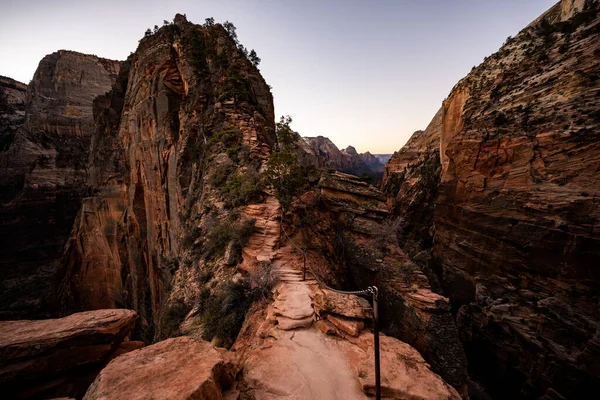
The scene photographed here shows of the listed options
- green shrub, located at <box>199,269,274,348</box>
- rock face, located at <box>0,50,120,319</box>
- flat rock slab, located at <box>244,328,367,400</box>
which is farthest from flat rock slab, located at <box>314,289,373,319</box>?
rock face, located at <box>0,50,120,319</box>

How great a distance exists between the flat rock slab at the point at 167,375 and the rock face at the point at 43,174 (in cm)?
4496

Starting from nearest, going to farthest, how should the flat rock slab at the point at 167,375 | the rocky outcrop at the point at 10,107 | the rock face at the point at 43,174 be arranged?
the flat rock slab at the point at 167,375, the rock face at the point at 43,174, the rocky outcrop at the point at 10,107

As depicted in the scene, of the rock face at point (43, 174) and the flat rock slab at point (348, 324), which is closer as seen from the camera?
the flat rock slab at point (348, 324)

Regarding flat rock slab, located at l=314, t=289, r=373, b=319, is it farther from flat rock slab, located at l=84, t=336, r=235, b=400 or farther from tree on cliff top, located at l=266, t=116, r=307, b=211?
tree on cliff top, located at l=266, t=116, r=307, b=211

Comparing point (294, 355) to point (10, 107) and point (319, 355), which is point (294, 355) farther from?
point (10, 107)

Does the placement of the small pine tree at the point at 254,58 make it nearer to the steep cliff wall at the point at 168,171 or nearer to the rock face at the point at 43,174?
the steep cliff wall at the point at 168,171

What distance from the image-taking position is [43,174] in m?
40.4

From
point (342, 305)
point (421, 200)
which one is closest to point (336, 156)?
point (421, 200)

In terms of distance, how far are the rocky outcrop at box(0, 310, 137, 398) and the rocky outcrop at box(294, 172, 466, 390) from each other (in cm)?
612

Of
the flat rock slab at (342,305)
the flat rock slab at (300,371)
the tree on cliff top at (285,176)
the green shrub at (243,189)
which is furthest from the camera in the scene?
the green shrub at (243,189)

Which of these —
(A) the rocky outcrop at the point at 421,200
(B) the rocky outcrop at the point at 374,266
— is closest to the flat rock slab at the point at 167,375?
(B) the rocky outcrop at the point at 374,266

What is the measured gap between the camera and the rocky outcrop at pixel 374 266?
6.67 m

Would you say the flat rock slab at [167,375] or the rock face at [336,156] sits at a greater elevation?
the rock face at [336,156]

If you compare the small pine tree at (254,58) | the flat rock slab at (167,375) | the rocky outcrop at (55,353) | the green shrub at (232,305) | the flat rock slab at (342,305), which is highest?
the small pine tree at (254,58)
